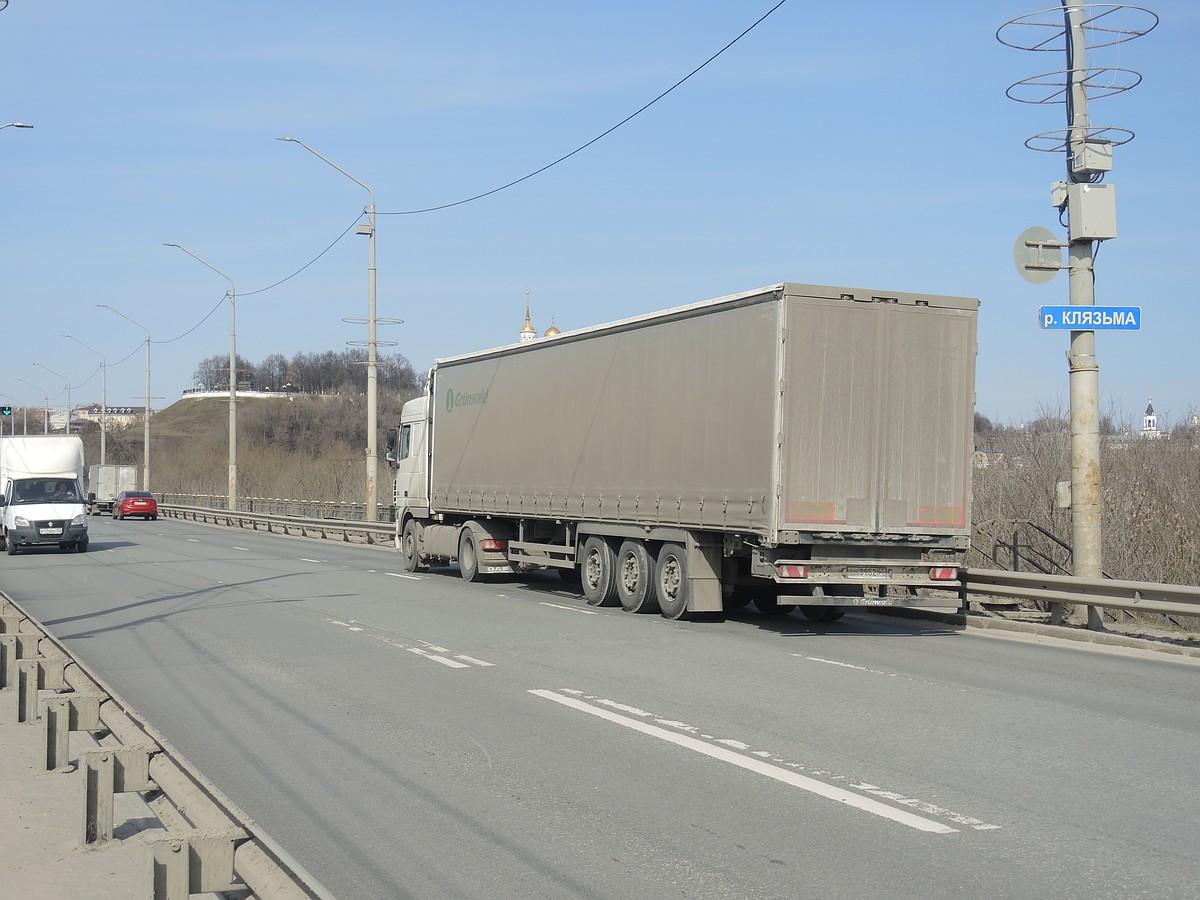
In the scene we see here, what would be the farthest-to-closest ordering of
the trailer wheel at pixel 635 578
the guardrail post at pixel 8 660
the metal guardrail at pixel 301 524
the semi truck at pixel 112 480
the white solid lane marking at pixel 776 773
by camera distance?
the semi truck at pixel 112 480 < the metal guardrail at pixel 301 524 < the trailer wheel at pixel 635 578 < the guardrail post at pixel 8 660 < the white solid lane marking at pixel 776 773

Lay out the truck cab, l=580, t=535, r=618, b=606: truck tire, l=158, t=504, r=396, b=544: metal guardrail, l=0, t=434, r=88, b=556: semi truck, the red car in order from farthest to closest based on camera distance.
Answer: the red car < l=158, t=504, r=396, b=544: metal guardrail < l=0, t=434, r=88, b=556: semi truck < the truck cab < l=580, t=535, r=618, b=606: truck tire

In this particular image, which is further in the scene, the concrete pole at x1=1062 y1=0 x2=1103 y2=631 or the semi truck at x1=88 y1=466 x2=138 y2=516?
the semi truck at x1=88 y1=466 x2=138 y2=516

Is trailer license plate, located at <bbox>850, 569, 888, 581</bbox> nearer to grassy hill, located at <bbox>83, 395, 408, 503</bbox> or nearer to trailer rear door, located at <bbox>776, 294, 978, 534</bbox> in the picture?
trailer rear door, located at <bbox>776, 294, 978, 534</bbox>

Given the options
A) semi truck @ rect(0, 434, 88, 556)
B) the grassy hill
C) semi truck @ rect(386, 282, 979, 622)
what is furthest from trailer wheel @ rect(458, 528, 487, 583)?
the grassy hill

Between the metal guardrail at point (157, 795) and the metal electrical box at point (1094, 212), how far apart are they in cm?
1195

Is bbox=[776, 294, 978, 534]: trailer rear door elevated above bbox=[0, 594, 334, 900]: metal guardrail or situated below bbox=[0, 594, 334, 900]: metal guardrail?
above

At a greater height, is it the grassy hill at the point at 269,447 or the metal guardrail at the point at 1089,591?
the grassy hill at the point at 269,447

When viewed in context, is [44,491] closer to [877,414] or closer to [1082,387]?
[877,414]

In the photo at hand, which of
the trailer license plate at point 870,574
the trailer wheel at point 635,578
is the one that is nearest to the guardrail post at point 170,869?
the trailer license plate at point 870,574

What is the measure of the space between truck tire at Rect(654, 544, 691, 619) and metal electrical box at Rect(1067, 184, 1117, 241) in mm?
6273

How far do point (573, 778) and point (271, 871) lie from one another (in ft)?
10.7

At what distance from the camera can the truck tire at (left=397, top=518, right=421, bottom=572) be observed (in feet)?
85.9

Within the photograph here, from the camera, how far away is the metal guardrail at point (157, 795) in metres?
4.53

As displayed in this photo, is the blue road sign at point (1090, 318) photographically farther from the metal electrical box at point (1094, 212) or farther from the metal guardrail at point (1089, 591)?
the metal guardrail at point (1089, 591)
